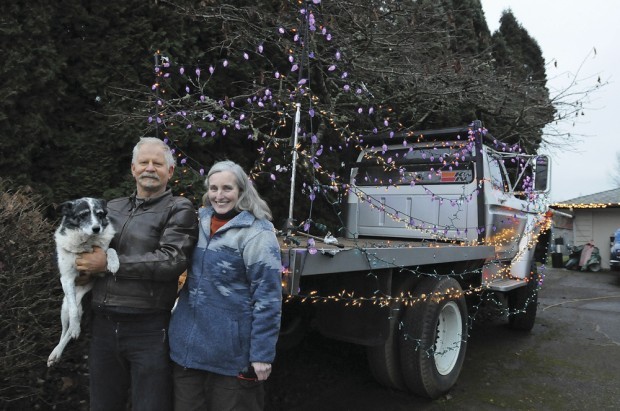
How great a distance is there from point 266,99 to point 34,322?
3297mm

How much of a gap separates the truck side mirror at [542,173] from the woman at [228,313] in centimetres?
434

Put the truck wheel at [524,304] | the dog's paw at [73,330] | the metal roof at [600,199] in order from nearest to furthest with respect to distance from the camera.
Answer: the dog's paw at [73,330]
the truck wheel at [524,304]
the metal roof at [600,199]

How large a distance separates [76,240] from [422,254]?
93.1 inches

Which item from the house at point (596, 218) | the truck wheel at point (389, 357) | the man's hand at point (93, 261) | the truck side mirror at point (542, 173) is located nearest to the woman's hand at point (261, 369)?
the man's hand at point (93, 261)

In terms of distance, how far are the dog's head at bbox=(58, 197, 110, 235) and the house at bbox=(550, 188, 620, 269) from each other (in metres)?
20.1

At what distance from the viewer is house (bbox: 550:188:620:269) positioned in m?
18.7

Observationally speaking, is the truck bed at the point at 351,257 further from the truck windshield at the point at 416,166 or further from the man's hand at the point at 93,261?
the truck windshield at the point at 416,166

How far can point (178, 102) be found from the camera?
4703mm

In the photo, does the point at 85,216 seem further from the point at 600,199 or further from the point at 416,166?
the point at 600,199

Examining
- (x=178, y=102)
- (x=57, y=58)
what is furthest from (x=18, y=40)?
(x=178, y=102)

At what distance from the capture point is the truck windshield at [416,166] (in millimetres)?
5066

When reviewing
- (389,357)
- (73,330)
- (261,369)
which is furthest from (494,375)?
(73,330)

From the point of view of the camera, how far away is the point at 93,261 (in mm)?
1887

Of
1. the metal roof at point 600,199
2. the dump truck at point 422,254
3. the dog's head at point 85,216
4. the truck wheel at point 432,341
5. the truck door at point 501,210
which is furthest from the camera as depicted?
the metal roof at point 600,199
